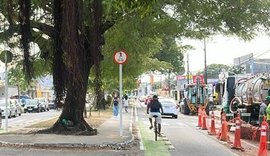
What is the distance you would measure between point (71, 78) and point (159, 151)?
3.54 m

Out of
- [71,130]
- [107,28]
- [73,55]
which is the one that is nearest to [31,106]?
[71,130]

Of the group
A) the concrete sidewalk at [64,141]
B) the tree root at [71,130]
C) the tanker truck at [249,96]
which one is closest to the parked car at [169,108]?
the tanker truck at [249,96]

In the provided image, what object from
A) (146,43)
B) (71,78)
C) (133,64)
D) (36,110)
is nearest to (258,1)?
(146,43)

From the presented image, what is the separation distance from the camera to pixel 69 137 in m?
17.5

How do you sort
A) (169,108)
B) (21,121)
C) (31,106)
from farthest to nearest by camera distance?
1. (31,106)
2. (169,108)
3. (21,121)

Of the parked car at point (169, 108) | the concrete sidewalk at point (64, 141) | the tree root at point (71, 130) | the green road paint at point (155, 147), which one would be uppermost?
the parked car at point (169, 108)

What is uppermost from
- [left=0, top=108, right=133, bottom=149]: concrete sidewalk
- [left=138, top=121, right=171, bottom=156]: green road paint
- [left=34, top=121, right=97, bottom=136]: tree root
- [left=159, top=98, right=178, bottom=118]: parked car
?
[left=159, top=98, right=178, bottom=118]: parked car

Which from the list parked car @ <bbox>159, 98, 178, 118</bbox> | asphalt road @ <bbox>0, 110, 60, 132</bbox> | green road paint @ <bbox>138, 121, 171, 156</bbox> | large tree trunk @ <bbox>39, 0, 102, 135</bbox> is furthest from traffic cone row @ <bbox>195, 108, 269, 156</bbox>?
parked car @ <bbox>159, 98, 178, 118</bbox>

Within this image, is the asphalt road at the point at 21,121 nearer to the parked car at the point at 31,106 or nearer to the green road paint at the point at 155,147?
the green road paint at the point at 155,147

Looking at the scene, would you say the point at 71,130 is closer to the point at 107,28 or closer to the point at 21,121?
the point at 107,28

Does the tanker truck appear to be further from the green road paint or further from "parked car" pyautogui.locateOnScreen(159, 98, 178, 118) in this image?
"parked car" pyautogui.locateOnScreen(159, 98, 178, 118)

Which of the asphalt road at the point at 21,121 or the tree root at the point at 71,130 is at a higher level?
the tree root at the point at 71,130

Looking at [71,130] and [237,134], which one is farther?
[71,130]

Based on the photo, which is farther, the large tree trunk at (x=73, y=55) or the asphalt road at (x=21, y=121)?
the asphalt road at (x=21, y=121)
